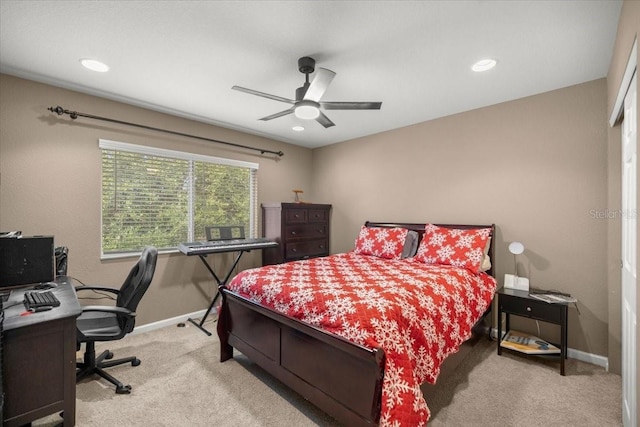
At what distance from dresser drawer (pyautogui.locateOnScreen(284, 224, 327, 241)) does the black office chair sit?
2108 mm

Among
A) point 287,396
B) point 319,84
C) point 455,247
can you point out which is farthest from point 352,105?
point 287,396

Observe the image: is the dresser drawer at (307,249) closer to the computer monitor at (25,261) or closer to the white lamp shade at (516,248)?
the computer monitor at (25,261)

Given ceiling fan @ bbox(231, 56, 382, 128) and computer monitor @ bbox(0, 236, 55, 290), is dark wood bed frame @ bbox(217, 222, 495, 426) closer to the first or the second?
computer monitor @ bbox(0, 236, 55, 290)

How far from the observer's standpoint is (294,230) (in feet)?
14.2

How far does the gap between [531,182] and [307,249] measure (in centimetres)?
295

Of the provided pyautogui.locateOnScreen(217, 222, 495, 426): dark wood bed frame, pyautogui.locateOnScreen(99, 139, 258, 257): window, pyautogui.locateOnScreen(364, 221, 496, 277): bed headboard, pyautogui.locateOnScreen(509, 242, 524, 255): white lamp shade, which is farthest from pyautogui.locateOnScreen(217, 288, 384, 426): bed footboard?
pyautogui.locateOnScreen(364, 221, 496, 277): bed headboard

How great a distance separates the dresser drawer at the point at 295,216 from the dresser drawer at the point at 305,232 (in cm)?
8

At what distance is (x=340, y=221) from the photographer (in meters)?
4.86

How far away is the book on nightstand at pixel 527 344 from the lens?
2.53 m

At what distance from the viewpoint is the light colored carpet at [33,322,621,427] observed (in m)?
1.89

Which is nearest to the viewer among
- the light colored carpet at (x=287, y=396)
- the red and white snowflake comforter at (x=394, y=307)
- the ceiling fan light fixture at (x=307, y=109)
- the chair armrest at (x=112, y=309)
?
the red and white snowflake comforter at (x=394, y=307)

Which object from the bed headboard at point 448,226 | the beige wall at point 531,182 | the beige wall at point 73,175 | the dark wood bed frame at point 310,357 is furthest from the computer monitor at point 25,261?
the beige wall at point 531,182

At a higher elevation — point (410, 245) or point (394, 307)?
point (410, 245)

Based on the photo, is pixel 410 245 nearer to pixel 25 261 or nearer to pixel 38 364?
pixel 38 364
